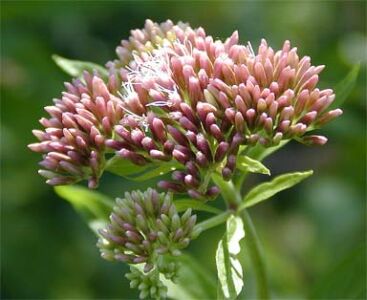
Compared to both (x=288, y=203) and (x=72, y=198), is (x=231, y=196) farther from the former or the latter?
(x=288, y=203)

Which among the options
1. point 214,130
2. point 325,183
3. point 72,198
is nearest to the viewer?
point 214,130

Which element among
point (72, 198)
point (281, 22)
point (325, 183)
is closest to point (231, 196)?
point (72, 198)

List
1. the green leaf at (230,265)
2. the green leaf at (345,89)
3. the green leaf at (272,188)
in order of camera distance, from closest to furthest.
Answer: the green leaf at (230,265), the green leaf at (272,188), the green leaf at (345,89)

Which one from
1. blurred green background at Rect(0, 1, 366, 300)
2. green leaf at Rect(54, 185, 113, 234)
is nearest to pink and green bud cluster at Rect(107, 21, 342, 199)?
green leaf at Rect(54, 185, 113, 234)

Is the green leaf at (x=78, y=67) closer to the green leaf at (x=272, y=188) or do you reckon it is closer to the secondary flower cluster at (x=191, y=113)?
the secondary flower cluster at (x=191, y=113)

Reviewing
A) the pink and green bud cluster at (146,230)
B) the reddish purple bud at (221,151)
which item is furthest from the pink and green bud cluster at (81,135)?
the reddish purple bud at (221,151)

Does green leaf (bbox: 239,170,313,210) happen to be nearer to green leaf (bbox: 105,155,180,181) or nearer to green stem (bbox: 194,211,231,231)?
green stem (bbox: 194,211,231,231)

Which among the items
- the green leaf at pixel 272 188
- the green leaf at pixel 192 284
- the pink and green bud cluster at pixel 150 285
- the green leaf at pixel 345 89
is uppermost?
the green leaf at pixel 345 89
